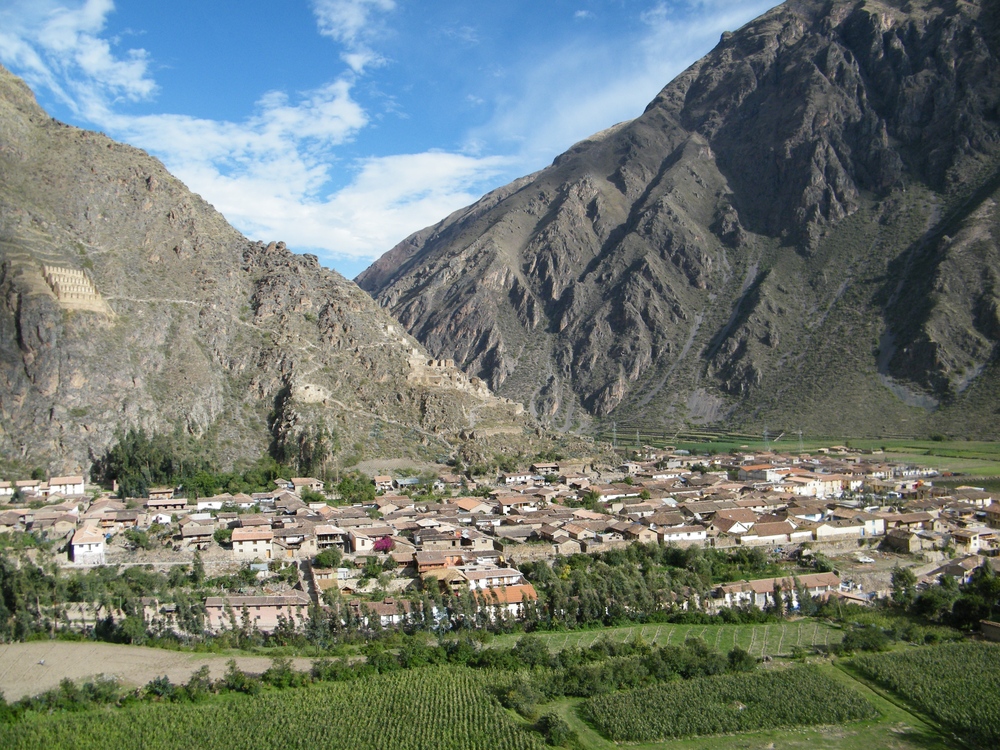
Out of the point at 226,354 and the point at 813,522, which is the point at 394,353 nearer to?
the point at 226,354

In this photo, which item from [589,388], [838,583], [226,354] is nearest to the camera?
[838,583]

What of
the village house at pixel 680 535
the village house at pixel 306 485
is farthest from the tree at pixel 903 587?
the village house at pixel 306 485

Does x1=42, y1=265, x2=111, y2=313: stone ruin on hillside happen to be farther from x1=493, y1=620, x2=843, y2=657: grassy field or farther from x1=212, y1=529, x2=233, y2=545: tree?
x1=493, y1=620, x2=843, y2=657: grassy field

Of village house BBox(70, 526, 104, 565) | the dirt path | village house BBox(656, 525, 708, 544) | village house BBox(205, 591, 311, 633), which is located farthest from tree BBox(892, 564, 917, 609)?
village house BBox(70, 526, 104, 565)

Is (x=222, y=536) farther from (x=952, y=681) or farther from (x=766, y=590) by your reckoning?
(x=952, y=681)

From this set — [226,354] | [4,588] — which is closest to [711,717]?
[4,588]

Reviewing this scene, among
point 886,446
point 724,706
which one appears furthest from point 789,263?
point 724,706
